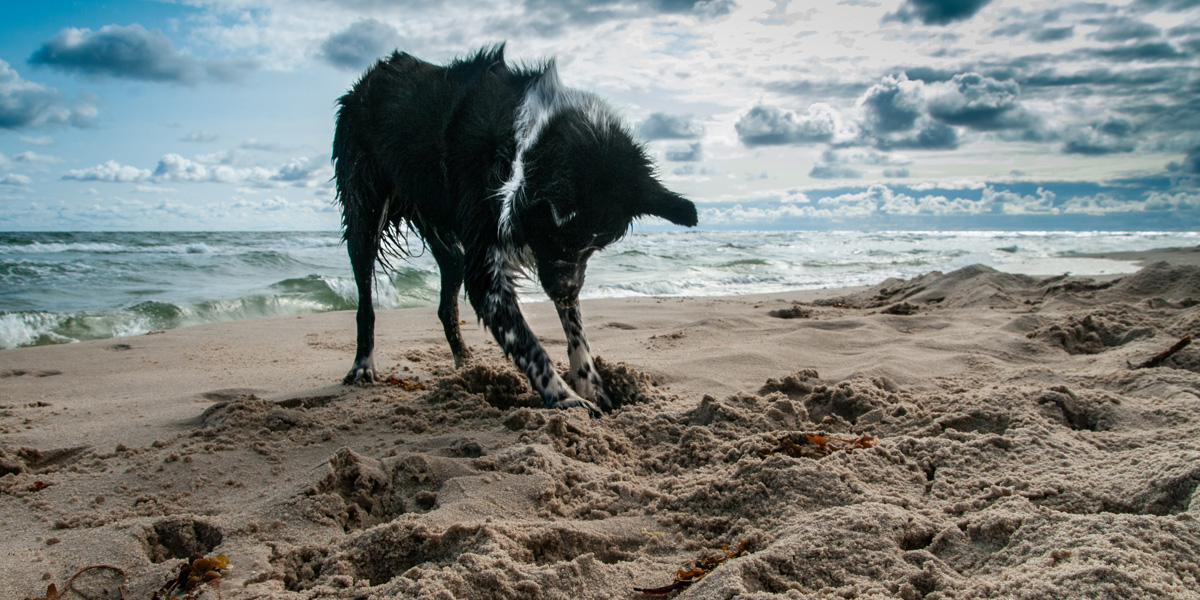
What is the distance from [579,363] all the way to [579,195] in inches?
41.8

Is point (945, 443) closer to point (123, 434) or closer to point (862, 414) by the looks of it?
point (862, 414)

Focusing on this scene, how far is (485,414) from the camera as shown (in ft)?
11.2

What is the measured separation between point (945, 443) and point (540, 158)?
2.40 m

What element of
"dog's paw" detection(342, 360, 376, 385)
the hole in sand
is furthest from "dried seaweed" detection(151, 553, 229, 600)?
"dog's paw" detection(342, 360, 376, 385)

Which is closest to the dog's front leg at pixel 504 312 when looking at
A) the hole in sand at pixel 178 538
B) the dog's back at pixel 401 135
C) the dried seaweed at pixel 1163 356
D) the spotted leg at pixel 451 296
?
the dog's back at pixel 401 135

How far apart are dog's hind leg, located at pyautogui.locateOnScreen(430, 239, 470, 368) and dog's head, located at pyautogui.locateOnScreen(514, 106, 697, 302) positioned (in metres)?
1.40

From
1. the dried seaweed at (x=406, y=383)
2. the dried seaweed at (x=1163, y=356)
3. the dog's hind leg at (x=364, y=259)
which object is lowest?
the dried seaweed at (x=406, y=383)

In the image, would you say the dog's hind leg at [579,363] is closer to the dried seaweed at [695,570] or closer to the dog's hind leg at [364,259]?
the dog's hind leg at [364,259]

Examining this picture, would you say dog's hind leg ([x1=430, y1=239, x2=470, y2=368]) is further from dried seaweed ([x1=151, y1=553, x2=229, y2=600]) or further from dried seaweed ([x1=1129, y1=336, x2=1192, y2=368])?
A: dried seaweed ([x1=1129, y1=336, x2=1192, y2=368])

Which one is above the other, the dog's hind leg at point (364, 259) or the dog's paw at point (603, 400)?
the dog's hind leg at point (364, 259)

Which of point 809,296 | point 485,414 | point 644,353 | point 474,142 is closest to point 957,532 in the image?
point 485,414

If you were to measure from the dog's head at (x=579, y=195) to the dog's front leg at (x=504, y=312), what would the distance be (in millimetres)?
220

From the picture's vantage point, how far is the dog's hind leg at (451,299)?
5.02 m

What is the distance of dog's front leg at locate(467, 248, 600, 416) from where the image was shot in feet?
12.0
